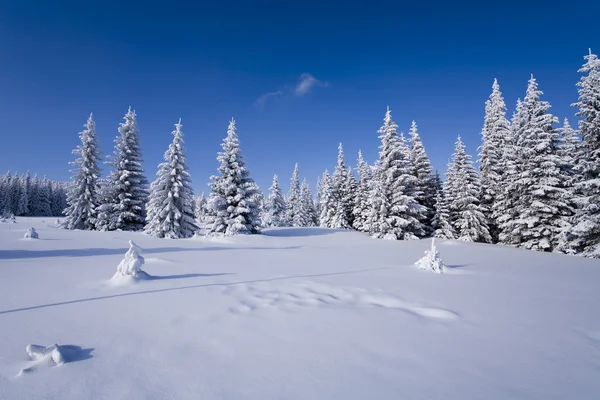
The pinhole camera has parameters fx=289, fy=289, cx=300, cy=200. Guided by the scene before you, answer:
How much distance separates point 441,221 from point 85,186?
35188 mm

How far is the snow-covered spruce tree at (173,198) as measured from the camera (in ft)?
78.4

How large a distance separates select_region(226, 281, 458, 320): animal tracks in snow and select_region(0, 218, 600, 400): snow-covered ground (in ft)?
0.13

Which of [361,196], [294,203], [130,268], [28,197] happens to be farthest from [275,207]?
[28,197]

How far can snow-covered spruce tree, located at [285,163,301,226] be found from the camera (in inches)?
2250

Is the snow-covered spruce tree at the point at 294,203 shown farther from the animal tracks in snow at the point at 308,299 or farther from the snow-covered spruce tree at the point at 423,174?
the animal tracks in snow at the point at 308,299

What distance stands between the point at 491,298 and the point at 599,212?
16.2 m

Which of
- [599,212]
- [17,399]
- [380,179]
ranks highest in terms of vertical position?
[380,179]

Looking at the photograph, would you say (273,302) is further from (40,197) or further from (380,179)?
(40,197)

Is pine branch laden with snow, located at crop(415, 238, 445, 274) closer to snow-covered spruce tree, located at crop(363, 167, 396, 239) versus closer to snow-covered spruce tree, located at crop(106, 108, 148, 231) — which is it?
snow-covered spruce tree, located at crop(363, 167, 396, 239)

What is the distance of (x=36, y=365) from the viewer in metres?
2.93

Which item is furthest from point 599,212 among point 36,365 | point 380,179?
point 36,365

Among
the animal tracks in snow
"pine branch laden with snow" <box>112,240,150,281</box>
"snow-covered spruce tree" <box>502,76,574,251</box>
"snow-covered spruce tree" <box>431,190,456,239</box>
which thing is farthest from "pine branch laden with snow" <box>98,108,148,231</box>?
"snow-covered spruce tree" <box>502,76,574,251</box>

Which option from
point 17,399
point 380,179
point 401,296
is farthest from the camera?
point 380,179

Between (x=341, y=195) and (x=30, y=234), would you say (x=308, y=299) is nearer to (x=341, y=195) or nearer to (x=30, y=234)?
(x=30, y=234)
